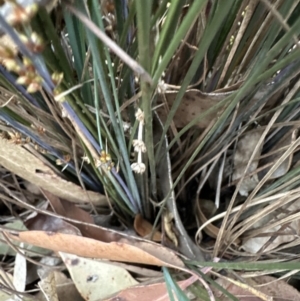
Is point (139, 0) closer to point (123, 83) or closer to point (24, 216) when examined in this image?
point (123, 83)

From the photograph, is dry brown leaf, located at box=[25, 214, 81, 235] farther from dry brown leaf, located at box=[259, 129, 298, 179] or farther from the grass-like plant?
dry brown leaf, located at box=[259, 129, 298, 179]

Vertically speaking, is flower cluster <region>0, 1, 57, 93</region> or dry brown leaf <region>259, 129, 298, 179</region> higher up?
flower cluster <region>0, 1, 57, 93</region>

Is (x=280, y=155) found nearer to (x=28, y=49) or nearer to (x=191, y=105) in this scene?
(x=191, y=105)

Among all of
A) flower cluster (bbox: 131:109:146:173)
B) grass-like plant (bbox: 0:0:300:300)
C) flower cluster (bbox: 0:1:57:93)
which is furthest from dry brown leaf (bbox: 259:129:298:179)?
flower cluster (bbox: 0:1:57:93)

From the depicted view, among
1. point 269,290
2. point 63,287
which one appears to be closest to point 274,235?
point 269,290

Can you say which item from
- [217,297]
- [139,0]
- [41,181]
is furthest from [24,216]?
[139,0]
